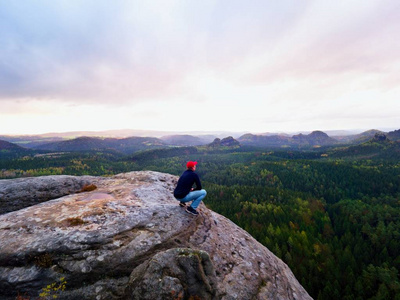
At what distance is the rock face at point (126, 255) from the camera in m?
10.1

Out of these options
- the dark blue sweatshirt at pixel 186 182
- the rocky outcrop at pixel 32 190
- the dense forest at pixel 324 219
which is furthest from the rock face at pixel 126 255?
the dense forest at pixel 324 219

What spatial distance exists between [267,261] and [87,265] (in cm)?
1433

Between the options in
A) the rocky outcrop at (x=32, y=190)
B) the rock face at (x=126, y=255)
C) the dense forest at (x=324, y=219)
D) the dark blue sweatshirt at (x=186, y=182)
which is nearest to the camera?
the rock face at (x=126, y=255)

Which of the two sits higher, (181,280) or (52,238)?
(52,238)

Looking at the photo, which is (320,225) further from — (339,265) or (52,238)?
(52,238)

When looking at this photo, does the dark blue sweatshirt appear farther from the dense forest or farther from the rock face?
the dense forest

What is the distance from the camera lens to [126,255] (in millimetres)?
11703

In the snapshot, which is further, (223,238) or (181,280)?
(223,238)

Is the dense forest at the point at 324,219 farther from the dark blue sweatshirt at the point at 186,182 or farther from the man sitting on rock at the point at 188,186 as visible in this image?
the dark blue sweatshirt at the point at 186,182

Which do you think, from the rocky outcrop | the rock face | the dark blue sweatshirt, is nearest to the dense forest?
the rock face

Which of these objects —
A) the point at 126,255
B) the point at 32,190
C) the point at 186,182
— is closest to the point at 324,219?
the point at 186,182

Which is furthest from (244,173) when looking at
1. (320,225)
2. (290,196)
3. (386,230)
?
(386,230)

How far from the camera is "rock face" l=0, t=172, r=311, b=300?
33.1ft

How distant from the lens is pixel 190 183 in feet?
48.0
